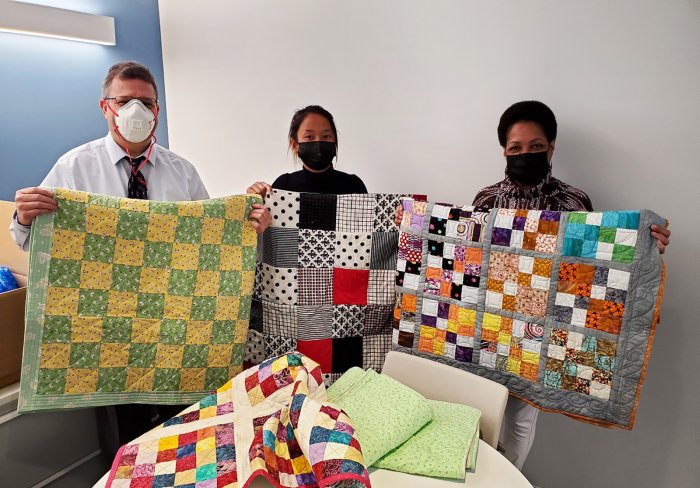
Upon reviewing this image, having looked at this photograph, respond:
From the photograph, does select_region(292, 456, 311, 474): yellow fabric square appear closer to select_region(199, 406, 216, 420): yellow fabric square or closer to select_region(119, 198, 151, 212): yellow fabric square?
select_region(199, 406, 216, 420): yellow fabric square

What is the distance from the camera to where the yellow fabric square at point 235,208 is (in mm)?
1604

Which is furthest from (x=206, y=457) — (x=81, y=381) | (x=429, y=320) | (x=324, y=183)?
(x=324, y=183)

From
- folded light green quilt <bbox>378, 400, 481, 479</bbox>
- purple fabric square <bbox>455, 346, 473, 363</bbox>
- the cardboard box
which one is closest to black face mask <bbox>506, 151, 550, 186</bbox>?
purple fabric square <bbox>455, 346, 473, 363</bbox>

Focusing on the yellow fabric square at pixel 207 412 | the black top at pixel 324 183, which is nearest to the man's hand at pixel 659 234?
the black top at pixel 324 183

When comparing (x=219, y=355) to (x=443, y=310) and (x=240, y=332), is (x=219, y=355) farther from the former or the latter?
(x=443, y=310)

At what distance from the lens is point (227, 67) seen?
9.33ft

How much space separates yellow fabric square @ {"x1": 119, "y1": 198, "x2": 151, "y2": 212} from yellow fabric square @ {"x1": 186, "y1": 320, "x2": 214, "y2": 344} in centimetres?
42

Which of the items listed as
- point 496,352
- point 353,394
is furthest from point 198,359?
point 496,352

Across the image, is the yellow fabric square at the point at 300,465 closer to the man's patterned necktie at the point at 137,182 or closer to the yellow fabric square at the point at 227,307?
the yellow fabric square at the point at 227,307

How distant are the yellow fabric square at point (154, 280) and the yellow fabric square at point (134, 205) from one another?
0.20 metres

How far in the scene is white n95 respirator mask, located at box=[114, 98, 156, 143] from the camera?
1.64m

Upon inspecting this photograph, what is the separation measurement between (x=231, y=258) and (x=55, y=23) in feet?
6.36

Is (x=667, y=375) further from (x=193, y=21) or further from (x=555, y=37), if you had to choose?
(x=193, y=21)

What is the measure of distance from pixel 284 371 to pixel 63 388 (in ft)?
2.54
